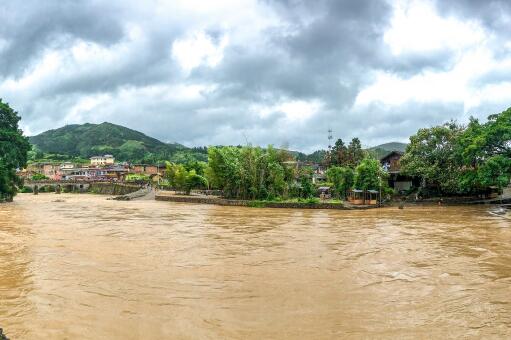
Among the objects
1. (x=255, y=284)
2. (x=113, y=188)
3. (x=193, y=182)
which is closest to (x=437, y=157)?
(x=193, y=182)

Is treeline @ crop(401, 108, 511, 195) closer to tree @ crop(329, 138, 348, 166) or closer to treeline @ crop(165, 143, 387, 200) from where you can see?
treeline @ crop(165, 143, 387, 200)

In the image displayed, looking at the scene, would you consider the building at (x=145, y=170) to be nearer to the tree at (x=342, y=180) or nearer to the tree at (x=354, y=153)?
the tree at (x=354, y=153)

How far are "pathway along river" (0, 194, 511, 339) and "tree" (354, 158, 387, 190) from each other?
17.6m

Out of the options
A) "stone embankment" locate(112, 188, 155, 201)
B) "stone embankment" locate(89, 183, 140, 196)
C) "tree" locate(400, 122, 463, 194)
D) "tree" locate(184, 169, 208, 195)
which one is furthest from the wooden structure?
"stone embankment" locate(89, 183, 140, 196)

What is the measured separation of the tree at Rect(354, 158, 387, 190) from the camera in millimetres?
39562

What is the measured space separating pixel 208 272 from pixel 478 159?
30199mm

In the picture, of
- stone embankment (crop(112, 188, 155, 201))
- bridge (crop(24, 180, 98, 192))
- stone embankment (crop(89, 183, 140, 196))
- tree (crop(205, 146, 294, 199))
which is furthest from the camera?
bridge (crop(24, 180, 98, 192))

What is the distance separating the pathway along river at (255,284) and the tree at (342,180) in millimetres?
20133

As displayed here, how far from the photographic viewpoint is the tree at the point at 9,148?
4422cm

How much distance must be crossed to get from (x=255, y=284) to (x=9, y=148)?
42062 millimetres

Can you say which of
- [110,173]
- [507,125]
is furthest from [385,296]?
[110,173]

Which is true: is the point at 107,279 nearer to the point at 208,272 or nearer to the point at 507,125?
the point at 208,272

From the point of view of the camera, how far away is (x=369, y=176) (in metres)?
39.8

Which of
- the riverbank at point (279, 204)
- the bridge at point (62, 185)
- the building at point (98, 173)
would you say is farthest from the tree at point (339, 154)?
the building at point (98, 173)
